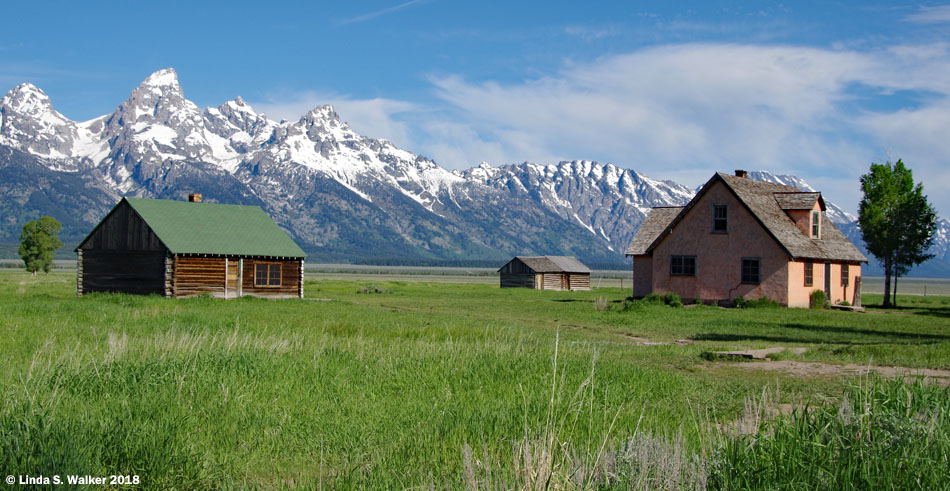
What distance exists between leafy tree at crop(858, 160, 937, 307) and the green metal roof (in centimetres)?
3833

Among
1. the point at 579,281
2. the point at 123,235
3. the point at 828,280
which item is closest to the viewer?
the point at 828,280

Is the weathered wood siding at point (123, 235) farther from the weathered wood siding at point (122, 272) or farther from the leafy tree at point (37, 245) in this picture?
the leafy tree at point (37, 245)

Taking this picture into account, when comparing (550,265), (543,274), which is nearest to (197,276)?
(543,274)

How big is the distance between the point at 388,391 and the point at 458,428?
269cm

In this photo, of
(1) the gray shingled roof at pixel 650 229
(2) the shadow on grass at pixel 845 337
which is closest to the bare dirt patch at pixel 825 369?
(2) the shadow on grass at pixel 845 337

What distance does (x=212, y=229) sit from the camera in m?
48.7

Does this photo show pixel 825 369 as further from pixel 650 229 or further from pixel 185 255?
pixel 185 255

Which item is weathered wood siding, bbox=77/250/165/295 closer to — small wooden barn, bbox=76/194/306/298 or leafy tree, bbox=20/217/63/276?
small wooden barn, bbox=76/194/306/298

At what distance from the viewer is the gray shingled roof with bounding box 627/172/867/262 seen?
41131 mm

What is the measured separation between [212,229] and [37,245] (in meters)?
64.6

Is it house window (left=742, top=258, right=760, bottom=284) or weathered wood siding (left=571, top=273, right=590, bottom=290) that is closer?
house window (left=742, top=258, right=760, bottom=284)

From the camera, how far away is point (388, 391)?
1109 centimetres

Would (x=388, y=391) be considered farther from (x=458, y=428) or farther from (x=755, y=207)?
(x=755, y=207)

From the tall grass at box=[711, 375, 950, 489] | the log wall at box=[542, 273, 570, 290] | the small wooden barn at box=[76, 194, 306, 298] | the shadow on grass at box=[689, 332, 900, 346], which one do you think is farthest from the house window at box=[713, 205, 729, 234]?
the log wall at box=[542, 273, 570, 290]
